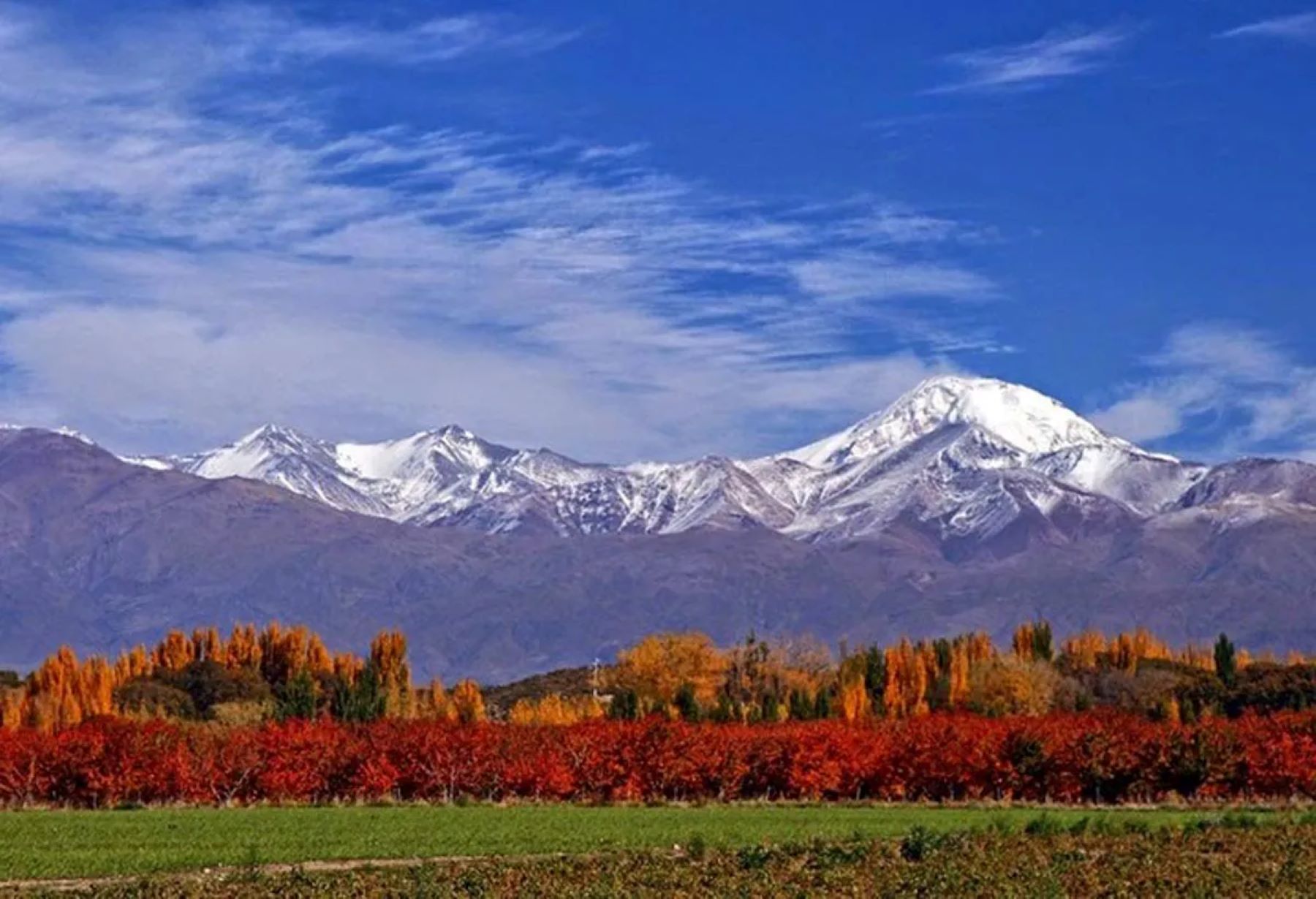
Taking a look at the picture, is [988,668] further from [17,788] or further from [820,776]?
[17,788]

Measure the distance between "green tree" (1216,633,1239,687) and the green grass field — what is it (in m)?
56.8

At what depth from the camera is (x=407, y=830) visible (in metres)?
44.8

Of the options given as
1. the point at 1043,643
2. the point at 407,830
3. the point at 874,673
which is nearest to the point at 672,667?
the point at 874,673

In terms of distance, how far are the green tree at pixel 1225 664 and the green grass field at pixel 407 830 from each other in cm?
5679

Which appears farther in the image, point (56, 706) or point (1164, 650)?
point (1164, 650)

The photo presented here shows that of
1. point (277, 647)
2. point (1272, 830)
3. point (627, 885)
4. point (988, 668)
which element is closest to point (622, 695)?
point (988, 668)

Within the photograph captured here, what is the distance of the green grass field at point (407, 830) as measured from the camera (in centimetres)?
3719

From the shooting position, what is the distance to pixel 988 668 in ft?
393

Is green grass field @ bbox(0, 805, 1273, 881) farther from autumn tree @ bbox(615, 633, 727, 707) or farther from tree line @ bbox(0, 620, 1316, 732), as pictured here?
autumn tree @ bbox(615, 633, 727, 707)

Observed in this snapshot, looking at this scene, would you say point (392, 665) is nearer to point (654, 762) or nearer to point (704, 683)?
point (704, 683)

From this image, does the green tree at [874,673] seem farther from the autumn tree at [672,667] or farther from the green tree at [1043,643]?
the green tree at [1043,643]

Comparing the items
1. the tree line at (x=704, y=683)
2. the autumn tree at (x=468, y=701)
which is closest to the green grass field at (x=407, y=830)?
the tree line at (x=704, y=683)

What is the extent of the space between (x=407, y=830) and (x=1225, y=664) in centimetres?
7672

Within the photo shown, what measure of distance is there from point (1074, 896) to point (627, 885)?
644cm
